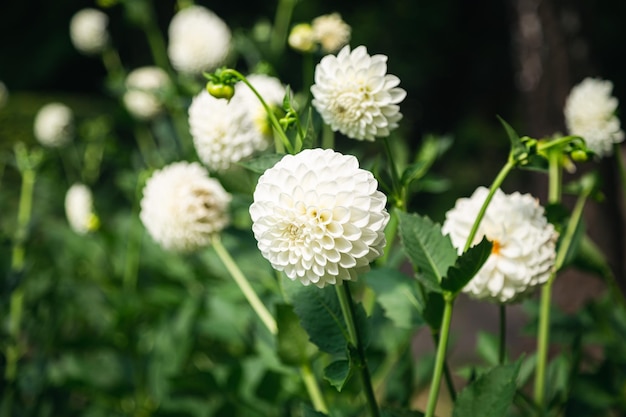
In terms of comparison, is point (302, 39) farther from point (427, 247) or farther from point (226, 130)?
point (427, 247)

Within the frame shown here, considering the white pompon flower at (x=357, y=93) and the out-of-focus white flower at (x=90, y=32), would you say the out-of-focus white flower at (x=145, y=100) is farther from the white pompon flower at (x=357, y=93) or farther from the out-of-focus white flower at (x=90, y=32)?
the white pompon flower at (x=357, y=93)

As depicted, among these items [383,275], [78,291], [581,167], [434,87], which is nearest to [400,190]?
[383,275]

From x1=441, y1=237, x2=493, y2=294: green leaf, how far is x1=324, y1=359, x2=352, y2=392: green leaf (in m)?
0.11

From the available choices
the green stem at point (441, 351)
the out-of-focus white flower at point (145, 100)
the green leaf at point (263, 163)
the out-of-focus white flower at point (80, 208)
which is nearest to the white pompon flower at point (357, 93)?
the green leaf at point (263, 163)

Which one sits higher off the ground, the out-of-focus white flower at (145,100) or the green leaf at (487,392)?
the green leaf at (487,392)

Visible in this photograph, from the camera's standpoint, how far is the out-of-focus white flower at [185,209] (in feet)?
2.86

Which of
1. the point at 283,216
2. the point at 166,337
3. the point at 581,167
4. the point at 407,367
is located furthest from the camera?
the point at 581,167

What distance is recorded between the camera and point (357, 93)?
61 cm

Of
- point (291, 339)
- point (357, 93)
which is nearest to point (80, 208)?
point (291, 339)

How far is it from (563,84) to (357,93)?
143 cm

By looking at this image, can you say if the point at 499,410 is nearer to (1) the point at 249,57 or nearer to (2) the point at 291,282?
(2) the point at 291,282

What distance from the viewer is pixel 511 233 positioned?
67cm

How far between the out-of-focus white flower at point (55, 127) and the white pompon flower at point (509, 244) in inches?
58.3

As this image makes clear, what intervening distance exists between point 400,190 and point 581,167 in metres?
1.11
